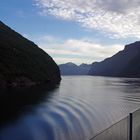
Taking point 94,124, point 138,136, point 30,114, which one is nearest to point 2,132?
point 94,124

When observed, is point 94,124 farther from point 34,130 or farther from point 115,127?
point 115,127

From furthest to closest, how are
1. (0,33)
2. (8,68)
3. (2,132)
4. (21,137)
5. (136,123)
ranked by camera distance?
(0,33), (8,68), (2,132), (21,137), (136,123)

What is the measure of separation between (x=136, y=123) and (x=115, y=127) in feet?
5.92

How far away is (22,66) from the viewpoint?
15550 cm

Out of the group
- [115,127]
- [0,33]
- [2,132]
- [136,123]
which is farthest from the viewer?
[0,33]

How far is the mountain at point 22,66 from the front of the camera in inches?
5305

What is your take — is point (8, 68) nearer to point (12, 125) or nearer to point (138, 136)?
point (12, 125)

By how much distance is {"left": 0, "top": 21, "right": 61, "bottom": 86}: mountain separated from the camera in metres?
135

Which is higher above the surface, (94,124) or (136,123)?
(136,123)

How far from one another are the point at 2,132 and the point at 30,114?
1531cm

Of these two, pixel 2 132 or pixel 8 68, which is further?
pixel 8 68

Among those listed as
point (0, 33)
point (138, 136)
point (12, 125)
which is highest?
point (0, 33)

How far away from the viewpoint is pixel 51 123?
37.3 meters

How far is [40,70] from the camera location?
169 m
